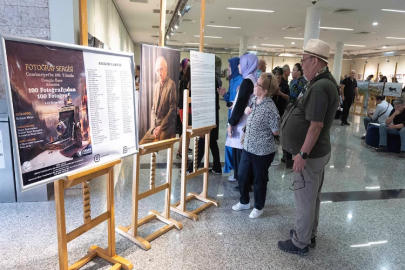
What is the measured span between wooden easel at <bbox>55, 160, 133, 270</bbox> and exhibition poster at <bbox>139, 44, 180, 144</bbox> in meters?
0.47

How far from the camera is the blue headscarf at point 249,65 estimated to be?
117 inches

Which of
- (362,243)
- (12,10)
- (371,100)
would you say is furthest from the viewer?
(371,100)

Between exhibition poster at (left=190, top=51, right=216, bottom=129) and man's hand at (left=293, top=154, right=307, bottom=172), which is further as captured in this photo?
exhibition poster at (left=190, top=51, right=216, bottom=129)

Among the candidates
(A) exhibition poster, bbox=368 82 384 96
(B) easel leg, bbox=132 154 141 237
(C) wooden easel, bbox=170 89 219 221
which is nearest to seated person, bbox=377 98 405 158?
(C) wooden easel, bbox=170 89 219 221

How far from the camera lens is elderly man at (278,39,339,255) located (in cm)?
192

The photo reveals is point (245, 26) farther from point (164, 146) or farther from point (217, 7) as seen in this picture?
point (164, 146)

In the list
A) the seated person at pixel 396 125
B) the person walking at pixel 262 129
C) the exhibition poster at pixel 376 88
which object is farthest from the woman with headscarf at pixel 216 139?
the exhibition poster at pixel 376 88

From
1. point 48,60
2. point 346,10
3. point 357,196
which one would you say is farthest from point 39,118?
point 346,10

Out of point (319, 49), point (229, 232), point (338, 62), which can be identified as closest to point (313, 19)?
point (319, 49)

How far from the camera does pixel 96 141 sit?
67.8 inches

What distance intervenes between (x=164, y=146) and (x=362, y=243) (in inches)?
75.5

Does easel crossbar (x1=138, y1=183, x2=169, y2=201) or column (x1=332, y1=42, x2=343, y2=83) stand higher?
column (x1=332, y1=42, x2=343, y2=83)

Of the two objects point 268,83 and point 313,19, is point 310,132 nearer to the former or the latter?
point 268,83

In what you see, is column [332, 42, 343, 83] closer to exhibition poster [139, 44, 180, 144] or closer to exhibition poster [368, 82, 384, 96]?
exhibition poster [368, 82, 384, 96]
